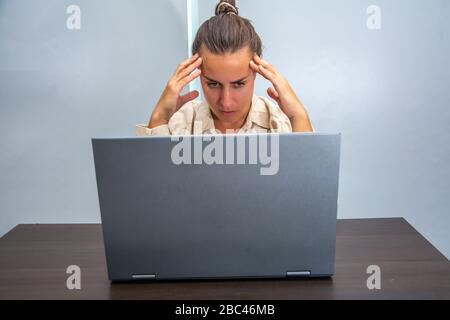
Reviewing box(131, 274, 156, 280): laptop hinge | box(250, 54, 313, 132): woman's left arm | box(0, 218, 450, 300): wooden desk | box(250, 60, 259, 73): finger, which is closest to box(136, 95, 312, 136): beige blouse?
box(250, 54, 313, 132): woman's left arm

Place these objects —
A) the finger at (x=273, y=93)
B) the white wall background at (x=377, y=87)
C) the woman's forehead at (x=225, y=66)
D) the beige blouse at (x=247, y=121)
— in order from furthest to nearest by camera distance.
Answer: the white wall background at (x=377, y=87)
the beige blouse at (x=247, y=121)
the finger at (x=273, y=93)
the woman's forehead at (x=225, y=66)

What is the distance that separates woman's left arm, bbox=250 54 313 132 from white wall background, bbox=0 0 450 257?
1.18m

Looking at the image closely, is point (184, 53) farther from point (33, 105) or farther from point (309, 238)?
point (309, 238)

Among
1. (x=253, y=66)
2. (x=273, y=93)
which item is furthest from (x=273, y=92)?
(x=253, y=66)

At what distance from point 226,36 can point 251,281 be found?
93 centimetres

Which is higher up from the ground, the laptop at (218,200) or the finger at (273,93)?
the finger at (273,93)

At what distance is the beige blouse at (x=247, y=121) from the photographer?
2.03 metres

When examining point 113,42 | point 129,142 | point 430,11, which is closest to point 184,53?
point 113,42

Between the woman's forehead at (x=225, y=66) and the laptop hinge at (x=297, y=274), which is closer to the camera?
the laptop hinge at (x=297, y=274)

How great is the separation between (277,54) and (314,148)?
200 centimetres

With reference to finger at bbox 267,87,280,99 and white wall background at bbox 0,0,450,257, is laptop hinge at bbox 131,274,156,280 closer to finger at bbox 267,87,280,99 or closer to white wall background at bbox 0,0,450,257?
finger at bbox 267,87,280,99

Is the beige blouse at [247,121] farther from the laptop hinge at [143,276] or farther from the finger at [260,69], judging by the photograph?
the laptop hinge at [143,276]

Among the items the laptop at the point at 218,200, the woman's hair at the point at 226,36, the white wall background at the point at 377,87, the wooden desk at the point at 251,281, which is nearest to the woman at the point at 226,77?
the woman's hair at the point at 226,36

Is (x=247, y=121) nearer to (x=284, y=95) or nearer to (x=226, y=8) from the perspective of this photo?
(x=284, y=95)
